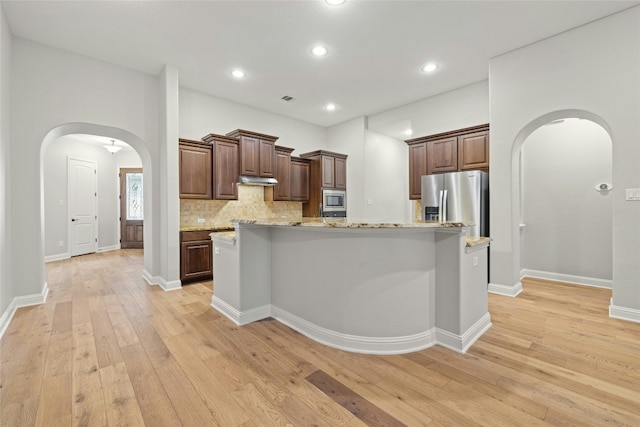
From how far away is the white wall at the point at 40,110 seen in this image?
3371 millimetres

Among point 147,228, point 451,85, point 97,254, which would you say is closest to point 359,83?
point 451,85

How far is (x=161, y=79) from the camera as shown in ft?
14.1

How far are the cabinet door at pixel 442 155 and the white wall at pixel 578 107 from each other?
0.63 meters

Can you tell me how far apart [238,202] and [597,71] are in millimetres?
5550

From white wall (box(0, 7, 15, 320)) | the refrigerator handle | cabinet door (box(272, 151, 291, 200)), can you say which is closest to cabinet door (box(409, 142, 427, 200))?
the refrigerator handle

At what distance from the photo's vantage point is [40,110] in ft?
11.5

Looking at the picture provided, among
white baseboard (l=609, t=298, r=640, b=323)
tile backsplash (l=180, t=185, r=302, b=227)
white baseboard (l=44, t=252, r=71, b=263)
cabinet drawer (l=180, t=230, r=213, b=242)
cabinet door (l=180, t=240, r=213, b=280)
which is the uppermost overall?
tile backsplash (l=180, t=185, r=302, b=227)

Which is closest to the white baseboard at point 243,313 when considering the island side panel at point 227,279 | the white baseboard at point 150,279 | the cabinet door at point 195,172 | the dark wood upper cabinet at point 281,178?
the island side panel at point 227,279

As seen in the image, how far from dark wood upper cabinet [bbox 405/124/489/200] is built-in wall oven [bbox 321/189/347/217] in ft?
6.12

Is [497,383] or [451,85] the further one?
[451,85]

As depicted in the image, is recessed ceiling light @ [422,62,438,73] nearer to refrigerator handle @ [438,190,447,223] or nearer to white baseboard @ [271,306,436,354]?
refrigerator handle @ [438,190,447,223]

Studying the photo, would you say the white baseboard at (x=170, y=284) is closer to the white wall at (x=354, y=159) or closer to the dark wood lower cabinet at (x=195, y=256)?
the dark wood lower cabinet at (x=195, y=256)

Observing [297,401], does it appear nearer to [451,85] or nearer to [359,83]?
[359,83]

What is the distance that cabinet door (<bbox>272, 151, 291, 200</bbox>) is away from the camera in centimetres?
575
